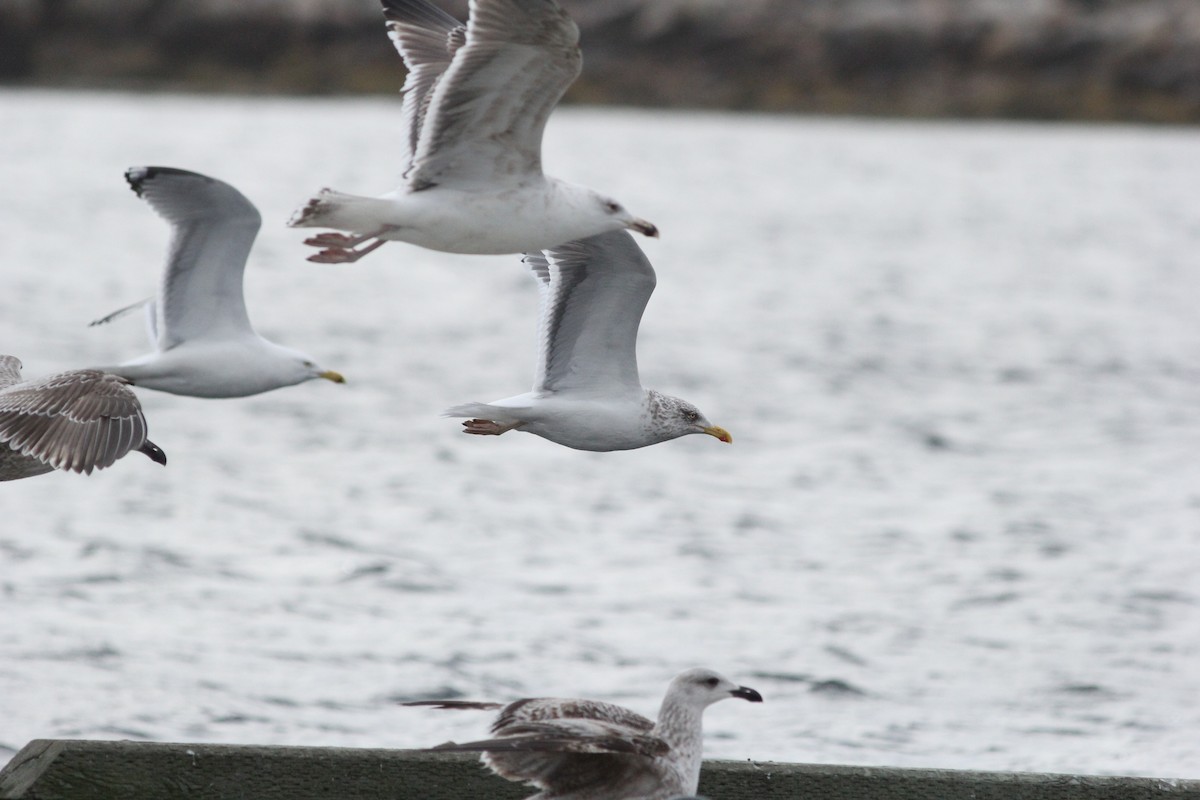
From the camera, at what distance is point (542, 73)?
5.99 metres

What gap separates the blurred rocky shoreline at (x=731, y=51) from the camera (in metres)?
44.9

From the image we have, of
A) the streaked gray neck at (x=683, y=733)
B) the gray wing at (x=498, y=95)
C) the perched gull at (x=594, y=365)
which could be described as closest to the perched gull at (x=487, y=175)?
the gray wing at (x=498, y=95)

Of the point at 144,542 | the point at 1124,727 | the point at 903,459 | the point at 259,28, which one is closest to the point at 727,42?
the point at 259,28

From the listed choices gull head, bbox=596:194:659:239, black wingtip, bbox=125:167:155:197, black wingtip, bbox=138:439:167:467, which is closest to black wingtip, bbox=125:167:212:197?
black wingtip, bbox=125:167:155:197

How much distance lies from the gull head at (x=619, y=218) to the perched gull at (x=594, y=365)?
1.03 ft

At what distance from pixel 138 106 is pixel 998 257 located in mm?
24449

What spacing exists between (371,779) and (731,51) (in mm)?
41478

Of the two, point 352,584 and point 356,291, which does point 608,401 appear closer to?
point 352,584

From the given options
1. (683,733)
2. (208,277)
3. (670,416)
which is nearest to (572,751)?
(683,733)

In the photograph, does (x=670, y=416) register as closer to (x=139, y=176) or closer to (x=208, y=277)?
(x=208, y=277)

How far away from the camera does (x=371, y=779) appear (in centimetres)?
651

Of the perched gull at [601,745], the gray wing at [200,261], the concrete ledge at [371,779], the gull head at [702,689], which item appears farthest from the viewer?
the gray wing at [200,261]

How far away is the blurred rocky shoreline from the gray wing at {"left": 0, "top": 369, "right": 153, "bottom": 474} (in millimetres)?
40296

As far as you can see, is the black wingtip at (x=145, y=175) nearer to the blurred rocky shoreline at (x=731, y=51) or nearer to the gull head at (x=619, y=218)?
the gull head at (x=619, y=218)
